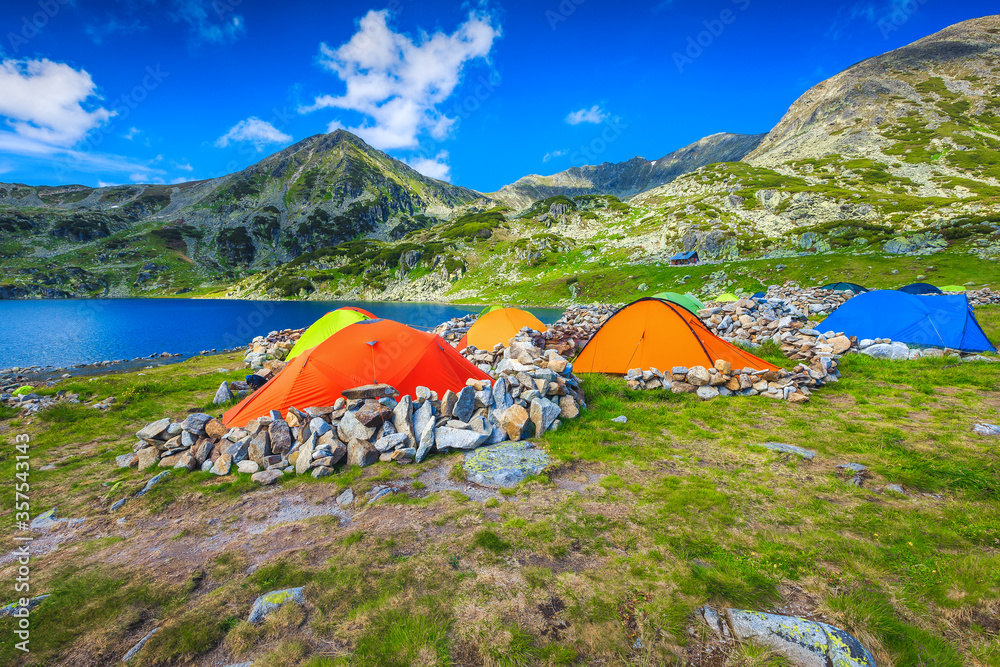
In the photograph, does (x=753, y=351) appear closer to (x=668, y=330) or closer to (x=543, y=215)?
(x=668, y=330)

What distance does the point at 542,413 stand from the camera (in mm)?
8750

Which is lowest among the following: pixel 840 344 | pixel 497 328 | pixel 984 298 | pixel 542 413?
pixel 984 298

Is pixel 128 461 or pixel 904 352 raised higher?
pixel 128 461

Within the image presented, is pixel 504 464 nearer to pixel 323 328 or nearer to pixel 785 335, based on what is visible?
pixel 785 335

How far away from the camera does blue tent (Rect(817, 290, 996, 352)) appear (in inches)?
547

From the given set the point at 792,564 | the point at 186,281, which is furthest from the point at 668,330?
the point at 186,281

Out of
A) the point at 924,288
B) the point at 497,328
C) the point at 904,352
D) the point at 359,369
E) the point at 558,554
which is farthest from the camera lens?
the point at 924,288

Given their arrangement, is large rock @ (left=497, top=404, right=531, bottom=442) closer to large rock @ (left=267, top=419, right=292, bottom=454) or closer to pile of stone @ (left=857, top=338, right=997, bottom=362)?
large rock @ (left=267, top=419, right=292, bottom=454)

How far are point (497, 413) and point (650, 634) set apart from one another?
17.5ft

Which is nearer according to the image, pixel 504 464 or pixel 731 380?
pixel 504 464

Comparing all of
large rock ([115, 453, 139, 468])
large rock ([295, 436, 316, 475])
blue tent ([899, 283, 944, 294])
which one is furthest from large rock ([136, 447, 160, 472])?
blue tent ([899, 283, 944, 294])

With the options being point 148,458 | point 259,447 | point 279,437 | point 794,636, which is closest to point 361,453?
point 279,437

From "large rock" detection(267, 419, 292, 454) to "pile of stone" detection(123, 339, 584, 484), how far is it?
20 mm

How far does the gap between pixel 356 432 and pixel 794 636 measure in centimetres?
770
